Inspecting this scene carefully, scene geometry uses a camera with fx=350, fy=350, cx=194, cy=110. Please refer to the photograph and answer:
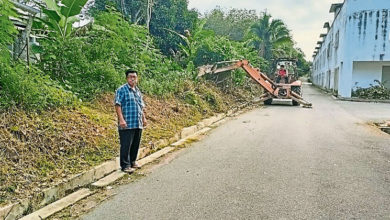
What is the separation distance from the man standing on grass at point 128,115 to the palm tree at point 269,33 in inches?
1215

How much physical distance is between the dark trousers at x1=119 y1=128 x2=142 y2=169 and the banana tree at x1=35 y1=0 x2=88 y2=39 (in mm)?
4239

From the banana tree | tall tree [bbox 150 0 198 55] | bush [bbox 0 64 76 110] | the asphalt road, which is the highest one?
tall tree [bbox 150 0 198 55]

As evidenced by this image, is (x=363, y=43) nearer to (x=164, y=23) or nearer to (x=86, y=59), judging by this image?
(x=164, y=23)

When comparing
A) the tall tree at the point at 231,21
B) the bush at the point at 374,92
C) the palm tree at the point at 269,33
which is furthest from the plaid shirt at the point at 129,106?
the tall tree at the point at 231,21

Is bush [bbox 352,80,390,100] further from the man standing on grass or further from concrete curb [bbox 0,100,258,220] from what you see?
the man standing on grass

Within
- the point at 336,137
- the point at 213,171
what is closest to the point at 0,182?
the point at 213,171

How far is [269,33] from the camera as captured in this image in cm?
3572

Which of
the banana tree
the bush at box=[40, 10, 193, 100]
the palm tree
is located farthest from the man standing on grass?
the palm tree

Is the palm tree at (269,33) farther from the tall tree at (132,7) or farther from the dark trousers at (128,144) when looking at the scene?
the dark trousers at (128,144)

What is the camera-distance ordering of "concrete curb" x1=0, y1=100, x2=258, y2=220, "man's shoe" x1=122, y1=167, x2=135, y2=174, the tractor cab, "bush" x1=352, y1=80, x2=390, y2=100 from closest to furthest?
"concrete curb" x1=0, y1=100, x2=258, y2=220 → "man's shoe" x1=122, y1=167, x2=135, y2=174 → the tractor cab → "bush" x1=352, y1=80, x2=390, y2=100

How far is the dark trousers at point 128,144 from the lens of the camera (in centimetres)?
584

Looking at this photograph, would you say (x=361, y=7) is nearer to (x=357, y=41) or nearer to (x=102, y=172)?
(x=357, y=41)

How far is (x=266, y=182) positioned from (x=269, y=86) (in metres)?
13.0

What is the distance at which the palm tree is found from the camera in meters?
35.4
